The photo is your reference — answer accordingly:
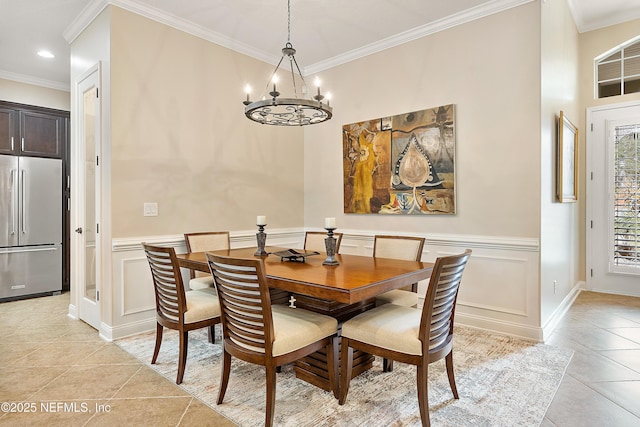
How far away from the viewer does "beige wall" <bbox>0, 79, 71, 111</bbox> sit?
4785mm

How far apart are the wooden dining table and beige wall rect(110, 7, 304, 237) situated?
93 cm

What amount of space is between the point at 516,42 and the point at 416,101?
1024 millimetres

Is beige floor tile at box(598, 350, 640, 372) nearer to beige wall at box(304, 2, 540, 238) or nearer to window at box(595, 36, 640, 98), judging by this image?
beige wall at box(304, 2, 540, 238)

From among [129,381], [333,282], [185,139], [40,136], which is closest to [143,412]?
[129,381]

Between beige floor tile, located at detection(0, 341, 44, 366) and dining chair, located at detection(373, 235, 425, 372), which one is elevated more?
dining chair, located at detection(373, 235, 425, 372)

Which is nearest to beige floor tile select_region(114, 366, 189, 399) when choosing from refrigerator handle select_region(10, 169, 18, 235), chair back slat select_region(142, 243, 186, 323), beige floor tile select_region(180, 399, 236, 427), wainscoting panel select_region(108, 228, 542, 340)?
beige floor tile select_region(180, 399, 236, 427)

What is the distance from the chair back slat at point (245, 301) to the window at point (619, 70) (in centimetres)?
535

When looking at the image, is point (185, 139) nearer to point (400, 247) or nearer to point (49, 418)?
point (400, 247)

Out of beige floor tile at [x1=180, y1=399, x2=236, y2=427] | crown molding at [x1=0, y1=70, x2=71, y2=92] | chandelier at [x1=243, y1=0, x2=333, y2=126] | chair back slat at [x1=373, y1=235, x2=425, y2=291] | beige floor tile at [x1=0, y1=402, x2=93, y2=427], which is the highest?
crown molding at [x1=0, y1=70, x2=71, y2=92]

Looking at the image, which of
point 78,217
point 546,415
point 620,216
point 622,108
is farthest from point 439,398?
point 622,108

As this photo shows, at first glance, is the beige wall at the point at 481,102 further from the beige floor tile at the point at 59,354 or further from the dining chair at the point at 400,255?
the beige floor tile at the point at 59,354

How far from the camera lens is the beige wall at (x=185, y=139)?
3.25m

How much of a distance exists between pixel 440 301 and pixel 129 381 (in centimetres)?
213

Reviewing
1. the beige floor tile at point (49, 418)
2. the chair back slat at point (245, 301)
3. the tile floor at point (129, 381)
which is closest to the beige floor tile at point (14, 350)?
the tile floor at point (129, 381)
